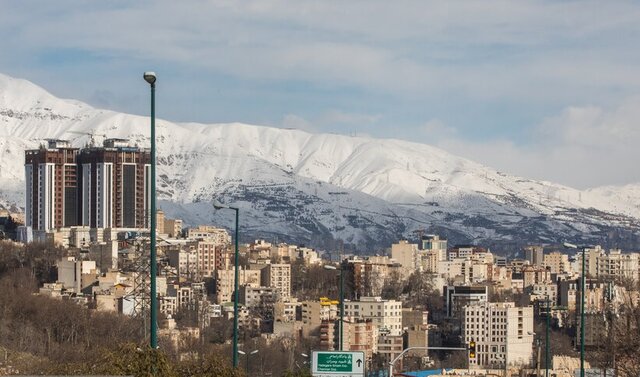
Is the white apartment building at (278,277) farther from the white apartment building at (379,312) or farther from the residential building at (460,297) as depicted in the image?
the white apartment building at (379,312)

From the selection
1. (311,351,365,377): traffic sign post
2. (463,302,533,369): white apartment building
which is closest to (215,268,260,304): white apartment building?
(463,302,533,369): white apartment building

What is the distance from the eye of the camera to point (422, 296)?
14912 centimetres

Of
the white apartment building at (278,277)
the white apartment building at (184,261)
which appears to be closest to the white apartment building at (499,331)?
the white apartment building at (278,277)

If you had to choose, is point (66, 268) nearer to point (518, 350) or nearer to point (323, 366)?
point (518, 350)

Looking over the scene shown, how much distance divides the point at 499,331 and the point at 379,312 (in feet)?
31.0

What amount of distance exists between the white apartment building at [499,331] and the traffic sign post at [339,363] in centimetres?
7129

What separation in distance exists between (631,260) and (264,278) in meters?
42.0

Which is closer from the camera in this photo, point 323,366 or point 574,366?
point 323,366

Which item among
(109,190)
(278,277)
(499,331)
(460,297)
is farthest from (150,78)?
(109,190)

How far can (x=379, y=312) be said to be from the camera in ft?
380

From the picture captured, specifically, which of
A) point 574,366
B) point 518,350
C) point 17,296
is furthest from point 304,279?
point 574,366

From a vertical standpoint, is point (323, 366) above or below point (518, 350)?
above

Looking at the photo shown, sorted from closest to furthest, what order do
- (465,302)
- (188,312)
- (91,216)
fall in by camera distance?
(188,312) < (465,302) < (91,216)

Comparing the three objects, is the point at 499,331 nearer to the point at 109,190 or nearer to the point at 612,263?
the point at 612,263
